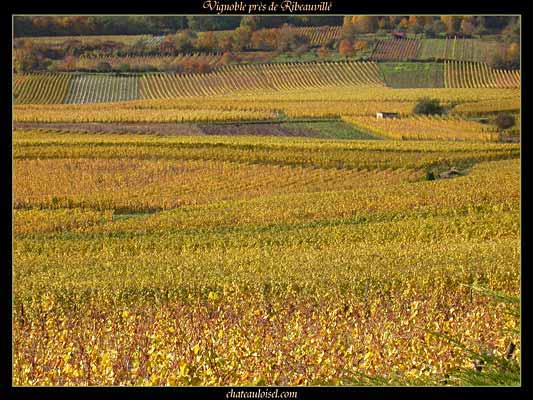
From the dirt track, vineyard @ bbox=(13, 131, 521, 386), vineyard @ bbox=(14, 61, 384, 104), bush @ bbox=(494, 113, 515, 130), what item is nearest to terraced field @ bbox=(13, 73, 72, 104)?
vineyard @ bbox=(14, 61, 384, 104)

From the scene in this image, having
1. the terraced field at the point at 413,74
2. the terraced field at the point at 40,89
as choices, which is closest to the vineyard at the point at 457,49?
the terraced field at the point at 413,74

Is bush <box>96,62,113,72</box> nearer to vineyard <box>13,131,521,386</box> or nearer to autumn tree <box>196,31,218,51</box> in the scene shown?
autumn tree <box>196,31,218,51</box>

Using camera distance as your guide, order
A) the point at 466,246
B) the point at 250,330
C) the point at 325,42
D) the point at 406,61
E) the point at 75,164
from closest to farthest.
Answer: the point at 250,330 < the point at 466,246 < the point at 75,164 < the point at 325,42 < the point at 406,61

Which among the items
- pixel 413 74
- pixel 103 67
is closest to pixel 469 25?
pixel 413 74

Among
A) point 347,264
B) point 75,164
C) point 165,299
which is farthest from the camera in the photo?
point 75,164
